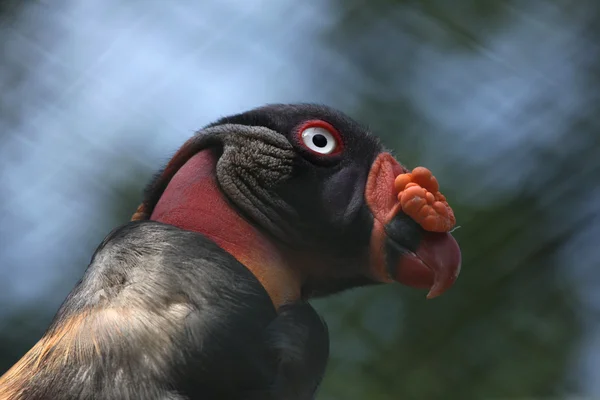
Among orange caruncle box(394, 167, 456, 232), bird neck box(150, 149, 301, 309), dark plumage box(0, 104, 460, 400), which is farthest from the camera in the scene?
orange caruncle box(394, 167, 456, 232)

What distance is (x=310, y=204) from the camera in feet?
6.01

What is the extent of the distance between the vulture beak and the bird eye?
13 centimetres

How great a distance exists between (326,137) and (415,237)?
27 cm

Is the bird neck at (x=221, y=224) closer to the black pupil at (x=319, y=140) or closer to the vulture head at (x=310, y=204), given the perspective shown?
the vulture head at (x=310, y=204)

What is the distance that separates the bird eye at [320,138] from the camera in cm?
186

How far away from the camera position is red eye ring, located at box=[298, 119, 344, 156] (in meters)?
1.85

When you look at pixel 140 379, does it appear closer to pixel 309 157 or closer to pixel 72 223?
pixel 309 157

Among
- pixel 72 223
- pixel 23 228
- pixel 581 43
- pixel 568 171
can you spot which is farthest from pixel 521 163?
pixel 23 228

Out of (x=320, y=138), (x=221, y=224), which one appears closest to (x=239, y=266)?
(x=221, y=224)

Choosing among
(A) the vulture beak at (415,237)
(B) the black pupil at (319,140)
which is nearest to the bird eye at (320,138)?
(B) the black pupil at (319,140)

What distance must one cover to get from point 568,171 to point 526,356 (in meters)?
1.06

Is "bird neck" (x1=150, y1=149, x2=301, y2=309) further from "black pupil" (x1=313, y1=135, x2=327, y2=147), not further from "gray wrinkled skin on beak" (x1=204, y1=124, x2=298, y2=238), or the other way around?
"black pupil" (x1=313, y1=135, x2=327, y2=147)

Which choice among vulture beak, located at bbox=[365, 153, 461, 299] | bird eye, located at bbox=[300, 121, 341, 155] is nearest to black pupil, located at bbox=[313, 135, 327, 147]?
→ bird eye, located at bbox=[300, 121, 341, 155]

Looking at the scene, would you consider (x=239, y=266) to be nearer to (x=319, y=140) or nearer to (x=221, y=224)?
(x=221, y=224)
